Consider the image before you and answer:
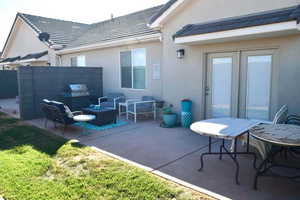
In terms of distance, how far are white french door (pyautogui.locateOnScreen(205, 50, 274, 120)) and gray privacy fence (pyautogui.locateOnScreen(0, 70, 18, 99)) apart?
587 inches

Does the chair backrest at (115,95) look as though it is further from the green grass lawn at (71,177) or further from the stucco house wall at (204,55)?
the green grass lawn at (71,177)

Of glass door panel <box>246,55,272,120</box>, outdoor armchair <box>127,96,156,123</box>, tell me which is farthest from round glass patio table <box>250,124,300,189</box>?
outdoor armchair <box>127,96,156,123</box>

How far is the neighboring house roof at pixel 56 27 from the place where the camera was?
48.9 ft

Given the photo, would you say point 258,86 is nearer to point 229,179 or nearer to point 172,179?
point 229,179

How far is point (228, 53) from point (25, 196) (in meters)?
5.93

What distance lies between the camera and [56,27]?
54.4ft

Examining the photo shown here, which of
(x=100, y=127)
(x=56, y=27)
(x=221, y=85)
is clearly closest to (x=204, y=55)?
(x=221, y=85)

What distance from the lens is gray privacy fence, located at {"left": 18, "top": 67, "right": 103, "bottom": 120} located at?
27.9 feet

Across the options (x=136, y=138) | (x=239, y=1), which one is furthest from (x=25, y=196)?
(x=239, y=1)

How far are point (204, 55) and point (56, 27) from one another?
44.3 ft

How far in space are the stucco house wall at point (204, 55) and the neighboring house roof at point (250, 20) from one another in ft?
0.62

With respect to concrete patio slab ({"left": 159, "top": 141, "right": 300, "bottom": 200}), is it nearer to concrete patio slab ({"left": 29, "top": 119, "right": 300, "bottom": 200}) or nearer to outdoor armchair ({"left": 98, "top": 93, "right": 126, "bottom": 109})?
concrete patio slab ({"left": 29, "top": 119, "right": 300, "bottom": 200})

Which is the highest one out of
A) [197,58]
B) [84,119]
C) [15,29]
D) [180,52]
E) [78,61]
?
[15,29]

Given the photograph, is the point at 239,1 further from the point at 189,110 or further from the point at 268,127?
the point at 268,127
